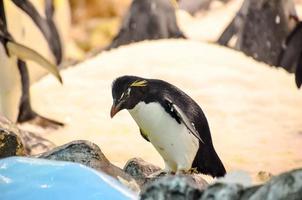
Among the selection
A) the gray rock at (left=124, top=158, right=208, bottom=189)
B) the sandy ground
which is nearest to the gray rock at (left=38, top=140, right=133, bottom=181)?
the gray rock at (left=124, top=158, right=208, bottom=189)

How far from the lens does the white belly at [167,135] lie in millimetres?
1067

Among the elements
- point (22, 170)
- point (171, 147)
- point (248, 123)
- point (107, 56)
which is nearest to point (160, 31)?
point (107, 56)

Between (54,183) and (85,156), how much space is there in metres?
0.18

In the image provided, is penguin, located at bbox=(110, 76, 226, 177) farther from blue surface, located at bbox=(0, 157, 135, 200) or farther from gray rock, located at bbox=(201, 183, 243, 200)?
gray rock, located at bbox=(201, 183, 243, 200)

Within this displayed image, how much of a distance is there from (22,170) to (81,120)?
21.0 inches

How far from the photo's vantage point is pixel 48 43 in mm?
1913

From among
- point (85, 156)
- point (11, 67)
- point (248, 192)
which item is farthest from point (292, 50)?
point (248, 192)

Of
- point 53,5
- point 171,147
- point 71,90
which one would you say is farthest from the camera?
point 53,5

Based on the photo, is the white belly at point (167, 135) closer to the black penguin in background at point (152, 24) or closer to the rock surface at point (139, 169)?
the rock surface at point (139, 169)

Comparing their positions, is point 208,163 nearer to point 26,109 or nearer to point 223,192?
point 223,192

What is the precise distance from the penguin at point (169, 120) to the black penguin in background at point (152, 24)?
0.45m

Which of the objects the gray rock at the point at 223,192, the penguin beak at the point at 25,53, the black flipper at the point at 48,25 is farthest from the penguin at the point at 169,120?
the black flipper at the point at 48,25

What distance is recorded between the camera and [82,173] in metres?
0.89

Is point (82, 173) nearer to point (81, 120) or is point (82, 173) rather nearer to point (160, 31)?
point (81, 120)
